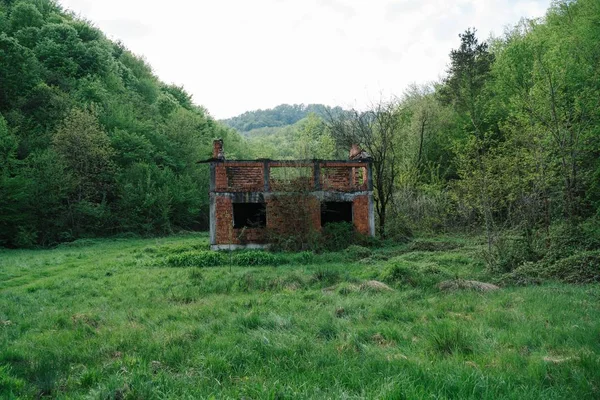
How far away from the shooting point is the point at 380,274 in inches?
468

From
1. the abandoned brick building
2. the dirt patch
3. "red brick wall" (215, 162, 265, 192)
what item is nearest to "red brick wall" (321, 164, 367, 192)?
the abandoned brick building

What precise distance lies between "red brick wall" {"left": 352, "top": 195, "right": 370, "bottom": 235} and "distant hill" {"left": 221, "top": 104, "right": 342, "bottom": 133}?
115 metres

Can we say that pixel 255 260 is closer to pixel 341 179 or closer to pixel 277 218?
pixel 277 218

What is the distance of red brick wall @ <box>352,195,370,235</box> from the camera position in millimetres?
21547

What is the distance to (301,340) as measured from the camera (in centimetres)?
598

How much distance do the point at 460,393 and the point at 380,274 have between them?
7.85 m

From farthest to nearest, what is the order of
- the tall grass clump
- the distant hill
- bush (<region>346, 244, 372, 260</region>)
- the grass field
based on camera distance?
the distant hill < bush (<region>346, 244, 372, 260</region>) < the tall grass clump < the grass field

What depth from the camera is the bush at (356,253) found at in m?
16.9

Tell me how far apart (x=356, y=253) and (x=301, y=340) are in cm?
1176

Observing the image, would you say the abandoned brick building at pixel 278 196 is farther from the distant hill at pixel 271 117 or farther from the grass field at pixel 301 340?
the distant hill at pixel 271 117

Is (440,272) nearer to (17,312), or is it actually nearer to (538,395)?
(538,395)

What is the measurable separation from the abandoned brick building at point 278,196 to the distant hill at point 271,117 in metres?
114

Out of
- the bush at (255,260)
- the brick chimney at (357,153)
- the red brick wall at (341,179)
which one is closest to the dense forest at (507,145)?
the brick chimney at (357,153)

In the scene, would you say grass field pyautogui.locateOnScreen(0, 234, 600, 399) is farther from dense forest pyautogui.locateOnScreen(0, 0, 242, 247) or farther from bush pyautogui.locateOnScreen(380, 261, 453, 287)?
dense forest pyautogui.locateOnScreen(0, 0, 242, 247)
